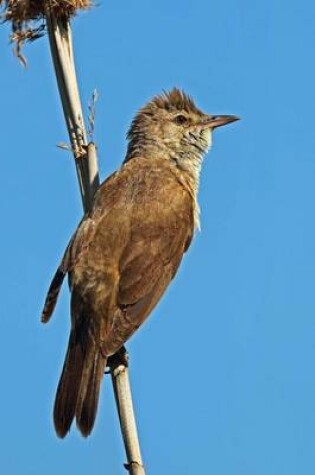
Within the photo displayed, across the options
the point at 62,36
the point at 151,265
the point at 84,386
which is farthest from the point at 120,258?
the point at 62,36

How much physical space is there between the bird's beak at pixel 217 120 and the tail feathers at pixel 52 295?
1.94m

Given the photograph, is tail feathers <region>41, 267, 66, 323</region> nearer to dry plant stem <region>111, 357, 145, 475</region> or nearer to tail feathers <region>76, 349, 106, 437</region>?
tail feathers <region>76, 349, 106, 437</region>

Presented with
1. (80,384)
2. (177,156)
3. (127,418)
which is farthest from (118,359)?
(177,156)

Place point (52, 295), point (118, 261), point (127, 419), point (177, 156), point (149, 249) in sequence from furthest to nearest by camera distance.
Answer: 1. point (177, 156)
2. point (149, 249)
3. point (118, 261)
4. point (52, 295)
5. point (127, 419)

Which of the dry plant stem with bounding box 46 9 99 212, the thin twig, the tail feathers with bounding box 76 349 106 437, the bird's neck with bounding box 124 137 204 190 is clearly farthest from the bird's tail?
the bird's neck with bounding box 124 137 204 190

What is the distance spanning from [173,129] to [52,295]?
6.49ft

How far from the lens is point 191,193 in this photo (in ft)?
22.2

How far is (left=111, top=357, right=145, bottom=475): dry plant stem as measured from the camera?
14.5 ft

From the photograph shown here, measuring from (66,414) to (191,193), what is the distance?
2.06 m

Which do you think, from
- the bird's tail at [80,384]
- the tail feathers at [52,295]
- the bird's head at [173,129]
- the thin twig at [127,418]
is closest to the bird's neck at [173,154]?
the bird's head at [173,129]

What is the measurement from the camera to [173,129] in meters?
7.19

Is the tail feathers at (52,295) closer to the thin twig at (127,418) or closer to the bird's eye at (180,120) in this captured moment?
the thin twig at (127,418)

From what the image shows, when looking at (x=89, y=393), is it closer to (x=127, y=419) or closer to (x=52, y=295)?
(x=52, y=295)

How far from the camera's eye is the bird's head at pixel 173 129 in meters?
7.06
